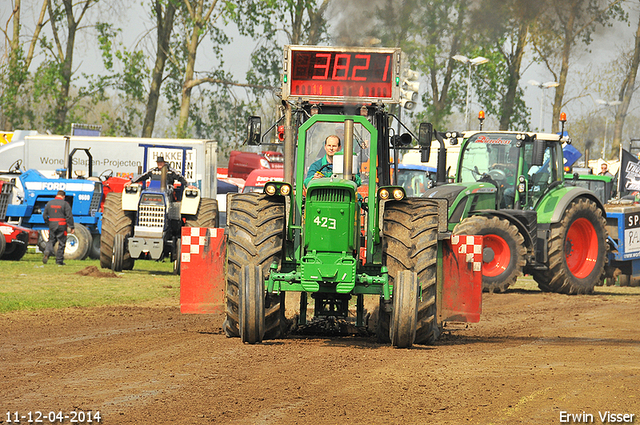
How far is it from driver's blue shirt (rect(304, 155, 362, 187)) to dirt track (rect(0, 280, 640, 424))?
1661 mm

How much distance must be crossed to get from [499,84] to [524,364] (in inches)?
312

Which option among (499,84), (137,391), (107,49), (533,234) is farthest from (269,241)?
(107,49)

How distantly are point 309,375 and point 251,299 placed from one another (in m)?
1.36

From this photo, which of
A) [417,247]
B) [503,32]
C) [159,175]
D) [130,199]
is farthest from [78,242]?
[503,32]

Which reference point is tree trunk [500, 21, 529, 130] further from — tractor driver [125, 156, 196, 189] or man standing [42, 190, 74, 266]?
man standing [42, 190, 74, 266]

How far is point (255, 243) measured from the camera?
27.0 feet

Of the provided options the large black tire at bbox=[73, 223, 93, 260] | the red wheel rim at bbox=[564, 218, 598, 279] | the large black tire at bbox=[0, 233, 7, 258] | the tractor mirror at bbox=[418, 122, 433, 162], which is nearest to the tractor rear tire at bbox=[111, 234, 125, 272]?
the large black tire at bbox=[0, 233, 7, 258]

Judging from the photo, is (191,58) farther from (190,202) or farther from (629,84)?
(629,84)

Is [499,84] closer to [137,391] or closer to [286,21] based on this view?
[286,21]

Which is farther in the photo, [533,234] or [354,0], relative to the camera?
[533,234]

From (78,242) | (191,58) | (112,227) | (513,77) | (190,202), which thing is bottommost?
(78,242)

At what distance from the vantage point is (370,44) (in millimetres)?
9461

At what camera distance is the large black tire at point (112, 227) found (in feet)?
58.9

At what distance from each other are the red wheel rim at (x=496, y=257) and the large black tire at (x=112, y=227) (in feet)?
24.7
